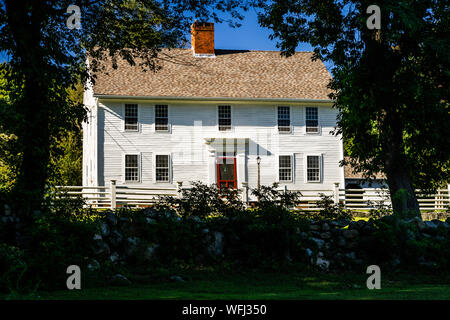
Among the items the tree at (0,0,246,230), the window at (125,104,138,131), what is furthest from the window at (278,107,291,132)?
the tree at (0,0,246,230)

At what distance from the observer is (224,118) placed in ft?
97.4

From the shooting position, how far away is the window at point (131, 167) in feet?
92.4

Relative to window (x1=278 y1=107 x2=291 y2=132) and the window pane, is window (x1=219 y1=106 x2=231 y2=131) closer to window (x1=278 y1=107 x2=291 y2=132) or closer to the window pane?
window (x1=278 y1=107 x2=291 y2=132)

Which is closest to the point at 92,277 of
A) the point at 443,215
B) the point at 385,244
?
the point at 385,244

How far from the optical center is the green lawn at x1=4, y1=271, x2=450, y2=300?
22.1 ft

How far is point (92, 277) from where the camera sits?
8.16 m

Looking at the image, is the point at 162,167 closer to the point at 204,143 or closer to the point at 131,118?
the point at 204,143

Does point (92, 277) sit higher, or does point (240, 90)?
point (240, 90)

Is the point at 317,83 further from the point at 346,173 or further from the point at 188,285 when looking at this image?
the point at 188,285

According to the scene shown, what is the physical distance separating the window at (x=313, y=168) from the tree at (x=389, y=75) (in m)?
15.0

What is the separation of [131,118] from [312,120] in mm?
11077

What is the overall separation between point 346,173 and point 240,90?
33.1 feet

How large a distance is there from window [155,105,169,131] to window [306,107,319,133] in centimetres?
870
